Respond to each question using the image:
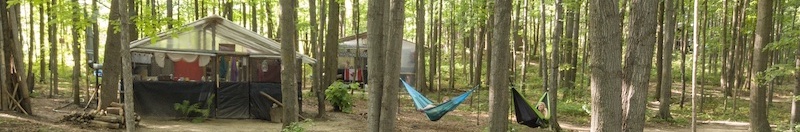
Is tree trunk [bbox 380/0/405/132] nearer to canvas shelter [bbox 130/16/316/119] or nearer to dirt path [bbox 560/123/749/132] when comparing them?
canvas shelter [bbox 130/16/316/119]

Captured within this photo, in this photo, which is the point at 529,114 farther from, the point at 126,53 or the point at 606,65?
the point at 126,53

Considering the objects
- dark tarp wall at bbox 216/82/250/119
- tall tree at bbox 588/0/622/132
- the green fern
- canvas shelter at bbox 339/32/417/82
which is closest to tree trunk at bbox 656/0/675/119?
tall tree at bbox 588/0/622/132

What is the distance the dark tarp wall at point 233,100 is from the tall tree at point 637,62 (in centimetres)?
867

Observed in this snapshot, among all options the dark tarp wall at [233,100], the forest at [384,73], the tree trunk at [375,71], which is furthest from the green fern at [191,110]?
the tree trunk at [375,71]

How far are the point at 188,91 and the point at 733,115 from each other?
14078mm

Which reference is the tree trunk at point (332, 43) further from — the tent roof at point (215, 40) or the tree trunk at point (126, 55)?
the tree trunk at point (126, 55)

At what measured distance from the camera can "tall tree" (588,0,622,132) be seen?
16.5 feet

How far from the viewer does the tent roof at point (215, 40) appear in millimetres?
12062

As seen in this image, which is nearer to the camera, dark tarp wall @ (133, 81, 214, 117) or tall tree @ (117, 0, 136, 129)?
tall tree @ (117, 0, 136, 129)

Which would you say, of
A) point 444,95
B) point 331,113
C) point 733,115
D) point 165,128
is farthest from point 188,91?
point 733,115

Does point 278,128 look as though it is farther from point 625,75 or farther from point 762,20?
point 762,20

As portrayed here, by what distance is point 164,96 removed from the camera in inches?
468

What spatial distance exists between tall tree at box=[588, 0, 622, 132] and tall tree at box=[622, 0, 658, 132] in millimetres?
135

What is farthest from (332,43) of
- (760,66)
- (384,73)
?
(760,66)
